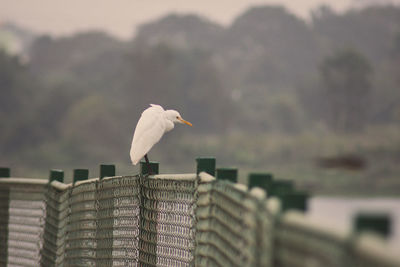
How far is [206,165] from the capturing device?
353cm

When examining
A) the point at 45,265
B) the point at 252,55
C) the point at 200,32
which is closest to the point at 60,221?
the point at 45,265

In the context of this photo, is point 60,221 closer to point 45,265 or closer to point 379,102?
point 45,265

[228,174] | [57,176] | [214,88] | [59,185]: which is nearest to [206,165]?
[228,174]

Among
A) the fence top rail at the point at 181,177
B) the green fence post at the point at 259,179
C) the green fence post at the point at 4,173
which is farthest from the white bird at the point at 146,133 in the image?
the green fence post at the point at 259,179

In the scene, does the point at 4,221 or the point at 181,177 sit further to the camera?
the point at 4,221

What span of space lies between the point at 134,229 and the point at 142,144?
2107 millimetres

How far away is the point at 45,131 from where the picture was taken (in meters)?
67.6

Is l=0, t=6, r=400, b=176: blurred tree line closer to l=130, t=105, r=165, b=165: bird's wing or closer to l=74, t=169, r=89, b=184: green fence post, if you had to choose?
l=130, t=105, r=165, b=165: bird's wing

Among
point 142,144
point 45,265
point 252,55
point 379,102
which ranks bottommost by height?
point 45,265

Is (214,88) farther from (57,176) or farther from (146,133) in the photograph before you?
(57,176)

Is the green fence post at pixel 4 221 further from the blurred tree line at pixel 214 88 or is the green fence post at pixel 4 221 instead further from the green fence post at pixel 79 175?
the blurred tree line at pixel 214 88

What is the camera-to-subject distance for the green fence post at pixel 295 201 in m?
1.83

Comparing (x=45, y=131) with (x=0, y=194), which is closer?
(x=0, y=194)

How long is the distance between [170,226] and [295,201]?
7.24 feet
